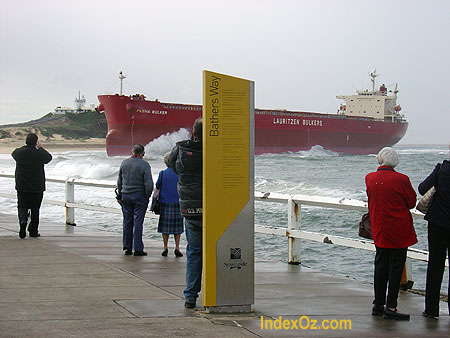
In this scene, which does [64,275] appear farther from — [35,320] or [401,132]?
[401,132]

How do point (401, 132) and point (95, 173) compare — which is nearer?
point (95, 173)

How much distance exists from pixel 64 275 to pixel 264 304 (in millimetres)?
2098

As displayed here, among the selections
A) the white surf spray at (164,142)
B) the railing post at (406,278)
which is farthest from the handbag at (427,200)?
the white surf spray at (164,142)

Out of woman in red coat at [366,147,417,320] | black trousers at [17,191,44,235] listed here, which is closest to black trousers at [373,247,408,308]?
woman in red coat at [366,147,417,320]

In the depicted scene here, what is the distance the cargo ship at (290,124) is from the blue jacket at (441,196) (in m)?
45.6

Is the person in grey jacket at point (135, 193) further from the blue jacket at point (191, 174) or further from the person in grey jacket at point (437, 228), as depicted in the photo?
the person in grey jacket at point (437, 228)

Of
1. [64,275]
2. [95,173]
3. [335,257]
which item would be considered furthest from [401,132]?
[64,275]

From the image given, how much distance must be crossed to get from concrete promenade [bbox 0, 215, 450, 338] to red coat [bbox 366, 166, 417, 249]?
64 centimetres

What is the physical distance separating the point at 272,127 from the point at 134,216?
162ft

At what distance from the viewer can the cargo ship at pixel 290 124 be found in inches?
1980

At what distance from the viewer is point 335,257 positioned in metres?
11.5

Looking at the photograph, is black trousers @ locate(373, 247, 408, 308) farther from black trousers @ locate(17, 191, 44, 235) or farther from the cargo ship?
the cargo ship

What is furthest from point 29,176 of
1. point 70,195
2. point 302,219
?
point 302,219

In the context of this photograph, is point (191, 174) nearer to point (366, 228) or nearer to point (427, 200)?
point (366, 228)
